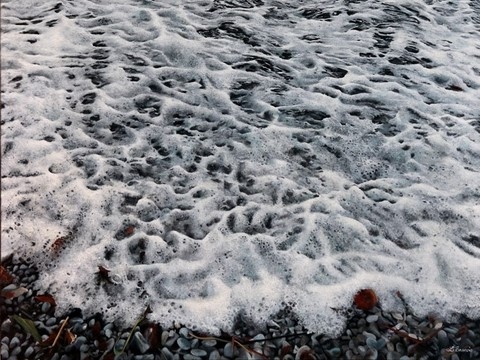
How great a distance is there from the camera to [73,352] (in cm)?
257

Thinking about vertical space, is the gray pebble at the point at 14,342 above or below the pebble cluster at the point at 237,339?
below

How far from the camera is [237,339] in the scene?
264cm

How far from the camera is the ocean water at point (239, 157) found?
9.59 feet

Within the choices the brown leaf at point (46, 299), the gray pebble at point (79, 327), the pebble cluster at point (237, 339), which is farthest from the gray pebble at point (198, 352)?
the brown leaf at point (46, 299)

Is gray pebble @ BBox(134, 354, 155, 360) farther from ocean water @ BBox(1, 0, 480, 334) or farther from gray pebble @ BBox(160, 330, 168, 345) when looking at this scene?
ocean water @ BBox(1, 0, 480, 334)

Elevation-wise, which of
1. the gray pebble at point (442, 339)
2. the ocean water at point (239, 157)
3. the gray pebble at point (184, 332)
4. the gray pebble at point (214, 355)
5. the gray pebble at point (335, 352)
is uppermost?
the ocean water at point (239, 157)

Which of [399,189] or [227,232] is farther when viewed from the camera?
[399,189]

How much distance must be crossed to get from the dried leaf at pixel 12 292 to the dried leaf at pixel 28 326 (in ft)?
0.54

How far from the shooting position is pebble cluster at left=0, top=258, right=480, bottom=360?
2.58 m

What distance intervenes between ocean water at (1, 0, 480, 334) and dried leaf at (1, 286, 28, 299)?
0.52ft

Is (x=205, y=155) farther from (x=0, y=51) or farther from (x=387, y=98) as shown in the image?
(x=0, y=51)

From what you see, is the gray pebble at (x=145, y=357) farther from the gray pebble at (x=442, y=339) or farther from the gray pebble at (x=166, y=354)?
the gray pebble at (x=442, y=339)

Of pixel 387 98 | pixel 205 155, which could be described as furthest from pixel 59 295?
pixel 387 98

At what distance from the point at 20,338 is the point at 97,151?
1537 mm
